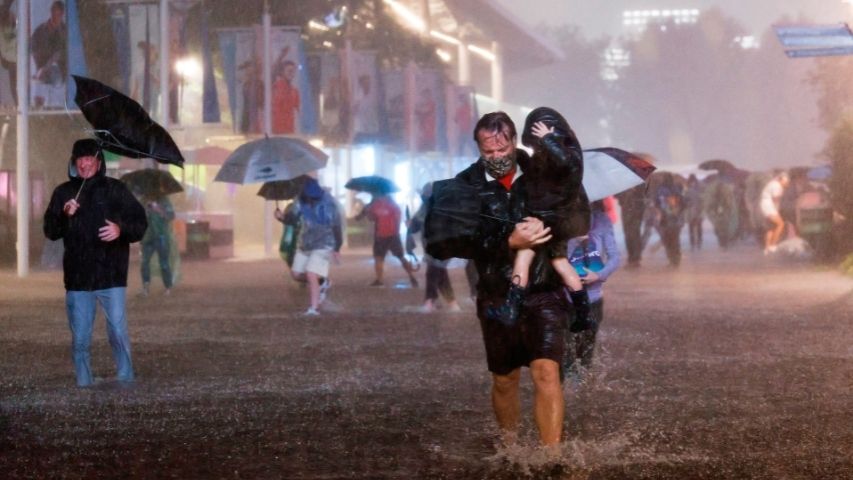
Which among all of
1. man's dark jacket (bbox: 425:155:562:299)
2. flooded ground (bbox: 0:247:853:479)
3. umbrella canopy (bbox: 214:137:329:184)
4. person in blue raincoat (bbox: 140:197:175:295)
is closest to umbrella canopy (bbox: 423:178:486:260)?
man's dark jacket (bbox: 425:155:562:299)

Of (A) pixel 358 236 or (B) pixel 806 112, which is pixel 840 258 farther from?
(B) pixel 806 112

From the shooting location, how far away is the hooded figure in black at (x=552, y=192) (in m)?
5.98

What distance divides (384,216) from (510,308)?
47.8ft

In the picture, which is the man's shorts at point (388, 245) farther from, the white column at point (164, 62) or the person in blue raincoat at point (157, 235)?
the white column at point (164, 62)

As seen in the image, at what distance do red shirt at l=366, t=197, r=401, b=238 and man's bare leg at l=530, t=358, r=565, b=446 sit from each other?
1443cm

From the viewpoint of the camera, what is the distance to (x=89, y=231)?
929 centimetres

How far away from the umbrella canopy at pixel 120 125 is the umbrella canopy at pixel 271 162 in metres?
6.71

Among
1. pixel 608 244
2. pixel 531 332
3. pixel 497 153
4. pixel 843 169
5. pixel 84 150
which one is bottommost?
pixel 531 332

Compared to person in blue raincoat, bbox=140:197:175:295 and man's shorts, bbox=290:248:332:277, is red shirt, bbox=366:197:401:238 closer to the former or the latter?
person in blue raincoat, bbox=140:197:175:295

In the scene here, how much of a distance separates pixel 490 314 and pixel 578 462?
35.1 inches

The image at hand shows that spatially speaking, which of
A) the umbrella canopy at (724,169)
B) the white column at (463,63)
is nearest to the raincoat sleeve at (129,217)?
the umbrella canopy at (724,169)

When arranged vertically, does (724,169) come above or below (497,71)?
below

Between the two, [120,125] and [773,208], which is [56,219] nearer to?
[120,125]

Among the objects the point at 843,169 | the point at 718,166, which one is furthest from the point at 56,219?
the point at 718,166
